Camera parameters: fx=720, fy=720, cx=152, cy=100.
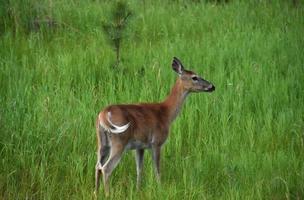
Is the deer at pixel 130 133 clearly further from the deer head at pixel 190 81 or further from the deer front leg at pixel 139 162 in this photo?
the deer head at pixel 190 81

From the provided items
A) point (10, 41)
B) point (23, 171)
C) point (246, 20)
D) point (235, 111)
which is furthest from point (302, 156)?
point (246, 20)

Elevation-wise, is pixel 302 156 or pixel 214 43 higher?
pixel 214 43

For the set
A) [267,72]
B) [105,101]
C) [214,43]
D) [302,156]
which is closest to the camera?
[302,156]

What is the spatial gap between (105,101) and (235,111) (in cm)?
146

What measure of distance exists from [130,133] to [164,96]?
232cm

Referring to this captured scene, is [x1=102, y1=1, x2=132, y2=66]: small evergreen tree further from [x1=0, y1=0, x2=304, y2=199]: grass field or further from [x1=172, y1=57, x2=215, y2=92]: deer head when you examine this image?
[x1=172, y1=57, x2=215, y2=92]: deer head

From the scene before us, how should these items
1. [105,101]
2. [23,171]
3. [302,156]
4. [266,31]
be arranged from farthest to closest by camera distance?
[266,31]
[105,101]
[302,156]
[23,171]

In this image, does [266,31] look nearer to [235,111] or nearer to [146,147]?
[235,111]

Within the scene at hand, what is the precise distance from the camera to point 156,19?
11859 millimetres

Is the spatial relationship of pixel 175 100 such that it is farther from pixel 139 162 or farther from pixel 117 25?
pixel 117 25

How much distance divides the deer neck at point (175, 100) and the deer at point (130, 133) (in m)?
0.01

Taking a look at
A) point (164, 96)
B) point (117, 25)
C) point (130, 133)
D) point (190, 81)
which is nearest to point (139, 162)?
point (130, 133)

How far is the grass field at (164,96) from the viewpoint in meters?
6.11

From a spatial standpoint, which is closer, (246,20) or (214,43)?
(214,43)
